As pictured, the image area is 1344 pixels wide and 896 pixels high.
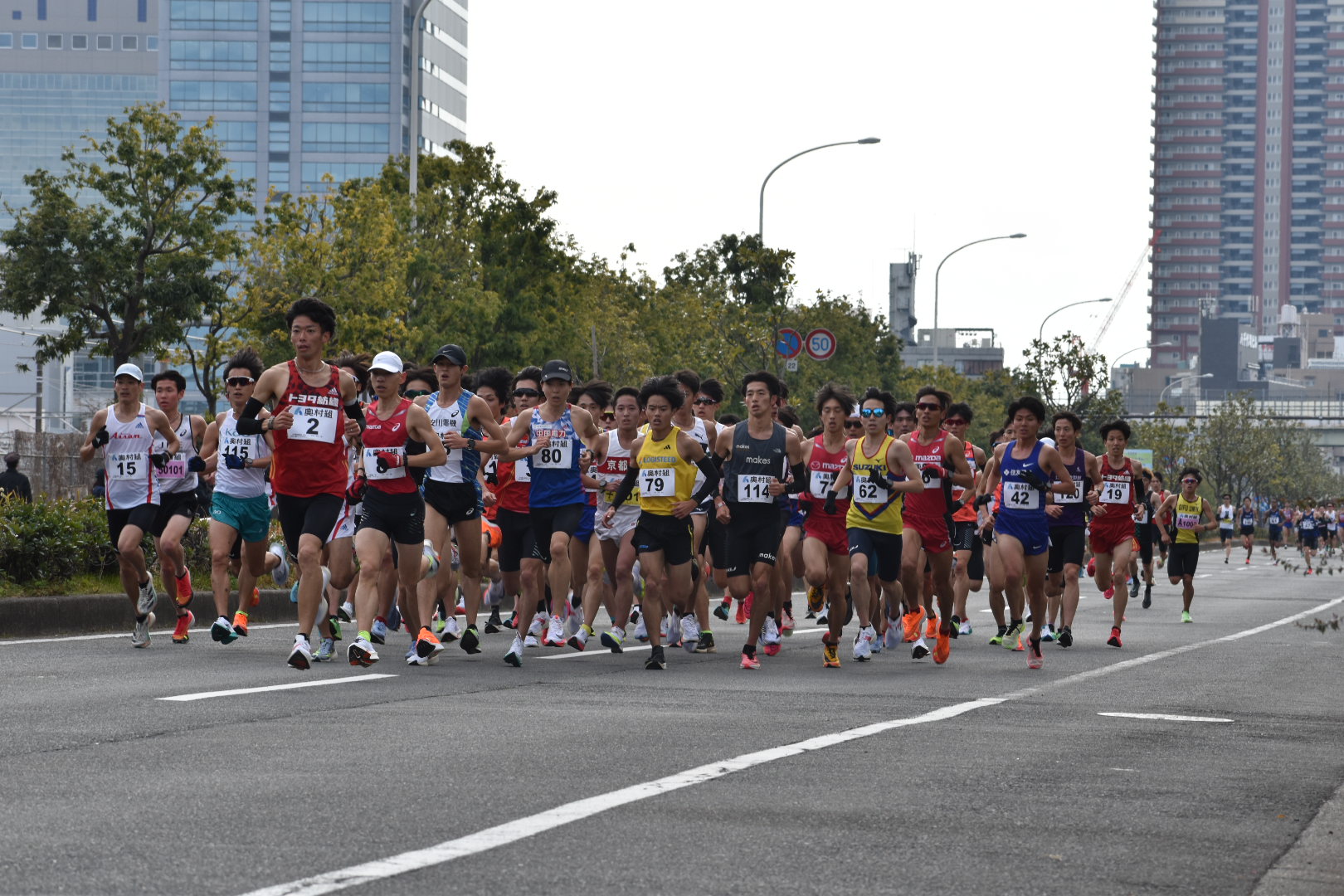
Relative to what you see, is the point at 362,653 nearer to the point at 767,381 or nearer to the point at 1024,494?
the point at 767,381

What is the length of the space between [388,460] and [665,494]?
6.09 ft

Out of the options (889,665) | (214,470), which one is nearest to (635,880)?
(889,665)

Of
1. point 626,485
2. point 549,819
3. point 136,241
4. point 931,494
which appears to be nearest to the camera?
point 549,819

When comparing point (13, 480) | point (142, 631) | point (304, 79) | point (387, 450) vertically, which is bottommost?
point (142, 631)

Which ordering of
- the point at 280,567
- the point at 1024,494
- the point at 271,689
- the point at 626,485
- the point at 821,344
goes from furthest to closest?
the point at 821,344, the point at 1024,494, the point at 280,567, the point at 626,485, the point at 271,689

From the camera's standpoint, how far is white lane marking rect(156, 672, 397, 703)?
1009 cm

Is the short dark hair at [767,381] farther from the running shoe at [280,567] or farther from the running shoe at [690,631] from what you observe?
the running shoe at [280,567]

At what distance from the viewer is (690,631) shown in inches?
588

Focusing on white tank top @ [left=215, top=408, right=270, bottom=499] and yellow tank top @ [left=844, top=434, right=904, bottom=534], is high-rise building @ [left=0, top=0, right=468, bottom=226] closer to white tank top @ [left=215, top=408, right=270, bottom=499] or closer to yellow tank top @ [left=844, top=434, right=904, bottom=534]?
white tank top @ [left=215, top=408, right=270, bottom=499]

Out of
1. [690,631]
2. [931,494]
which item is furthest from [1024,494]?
[690,631]

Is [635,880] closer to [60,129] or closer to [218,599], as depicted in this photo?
[218,599]

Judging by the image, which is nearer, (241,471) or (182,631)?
(241,471)

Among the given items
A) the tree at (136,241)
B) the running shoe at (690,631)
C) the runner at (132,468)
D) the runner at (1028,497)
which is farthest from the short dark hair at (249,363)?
the tree at (136,241)

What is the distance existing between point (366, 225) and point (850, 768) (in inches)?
1476
